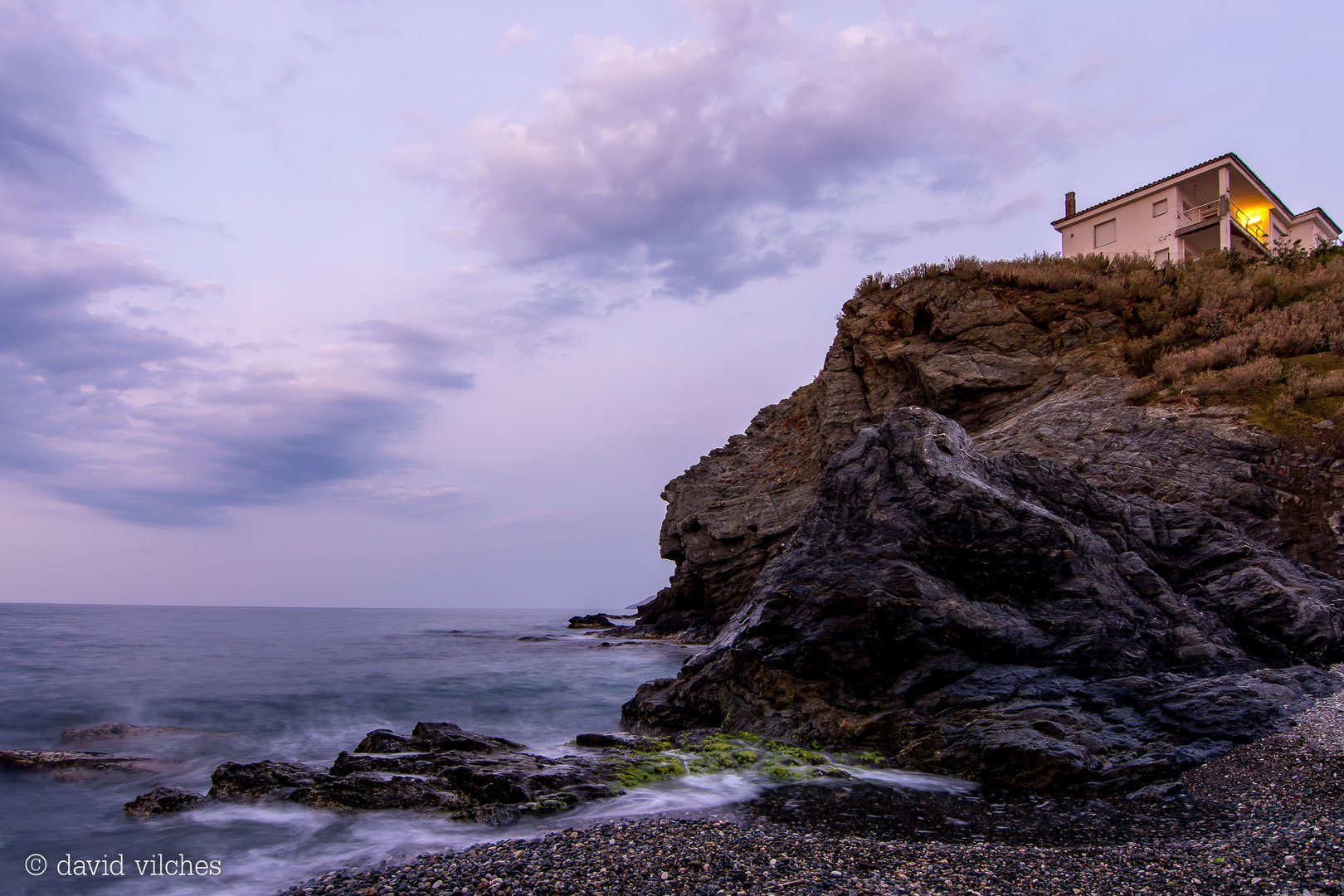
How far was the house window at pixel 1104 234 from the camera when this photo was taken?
4284 centimetres

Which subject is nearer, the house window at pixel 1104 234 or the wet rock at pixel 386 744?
the wet rock at pixel 386 744

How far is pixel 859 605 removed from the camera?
1296 cm

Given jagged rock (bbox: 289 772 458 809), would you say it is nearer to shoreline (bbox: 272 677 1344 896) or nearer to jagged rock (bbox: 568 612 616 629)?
shoreline (bbox: 272 677 1344 896)

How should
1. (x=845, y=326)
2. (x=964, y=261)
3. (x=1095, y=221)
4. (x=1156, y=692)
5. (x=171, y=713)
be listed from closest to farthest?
(x=1156, y=692) → (x=171, y=713) → (x=964, y=261) → (x=845, y=326) → (x=1095, y=221)

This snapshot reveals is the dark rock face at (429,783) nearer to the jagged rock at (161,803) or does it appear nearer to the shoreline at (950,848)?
the jagged rock at (161,803)

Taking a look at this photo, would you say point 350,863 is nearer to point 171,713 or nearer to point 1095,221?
point 171,713

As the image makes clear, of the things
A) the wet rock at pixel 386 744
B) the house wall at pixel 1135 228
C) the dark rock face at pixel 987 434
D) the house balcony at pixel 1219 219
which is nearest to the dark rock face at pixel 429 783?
the wet rock at pixel 386 744

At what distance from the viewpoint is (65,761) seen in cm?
1337

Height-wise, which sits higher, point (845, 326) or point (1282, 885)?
point (845, 326)

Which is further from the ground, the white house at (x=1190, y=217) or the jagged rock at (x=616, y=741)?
the white house at (x=1190, y=217)

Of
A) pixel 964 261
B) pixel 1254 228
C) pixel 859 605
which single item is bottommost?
pixel 859 605

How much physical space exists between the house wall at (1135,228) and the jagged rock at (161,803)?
4237cm

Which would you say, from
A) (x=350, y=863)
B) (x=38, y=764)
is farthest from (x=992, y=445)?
(x=38, y=764)

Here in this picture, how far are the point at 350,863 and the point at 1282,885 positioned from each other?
8877mm
